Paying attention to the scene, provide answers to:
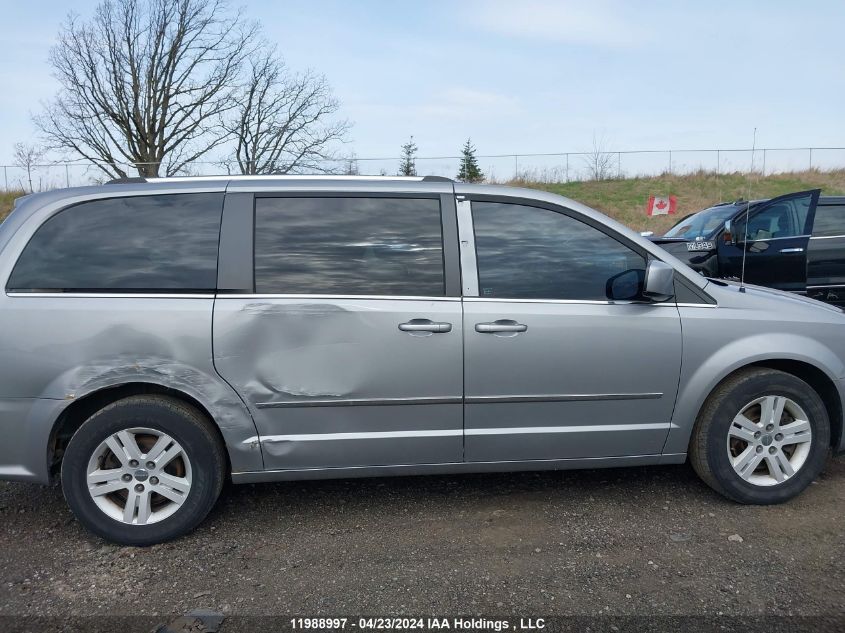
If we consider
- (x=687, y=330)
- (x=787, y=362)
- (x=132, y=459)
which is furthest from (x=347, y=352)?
(x=787, y=362)

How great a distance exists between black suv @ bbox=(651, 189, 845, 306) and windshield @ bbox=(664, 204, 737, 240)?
6 centimetres

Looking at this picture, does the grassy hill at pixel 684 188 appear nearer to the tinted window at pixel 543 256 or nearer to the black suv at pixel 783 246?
the black suv at pixel 783 246

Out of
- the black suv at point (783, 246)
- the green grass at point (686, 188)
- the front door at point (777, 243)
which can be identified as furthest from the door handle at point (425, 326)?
the green grass at point (686, 188)

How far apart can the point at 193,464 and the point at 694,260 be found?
7042mm

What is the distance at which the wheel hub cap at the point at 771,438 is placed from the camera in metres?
3.52

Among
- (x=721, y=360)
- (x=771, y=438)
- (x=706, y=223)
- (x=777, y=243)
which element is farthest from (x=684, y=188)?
(x=721, y=360)

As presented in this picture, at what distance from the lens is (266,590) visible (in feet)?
9.24

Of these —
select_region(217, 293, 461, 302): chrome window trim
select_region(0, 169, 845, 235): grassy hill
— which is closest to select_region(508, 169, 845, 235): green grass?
select_region(0, 169, 845, 235): grassy hill

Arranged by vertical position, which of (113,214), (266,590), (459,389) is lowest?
(266,590)

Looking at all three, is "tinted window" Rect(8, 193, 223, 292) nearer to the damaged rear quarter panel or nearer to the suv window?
the damaged rear quarter panel

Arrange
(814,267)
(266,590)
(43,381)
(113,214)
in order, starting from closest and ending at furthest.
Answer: (266,590) → (43,381) → (113,214) → (814,267)

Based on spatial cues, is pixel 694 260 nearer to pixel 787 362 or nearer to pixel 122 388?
→ pixel 787 362

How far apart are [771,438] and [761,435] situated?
60 mm

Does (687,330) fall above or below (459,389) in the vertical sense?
above
